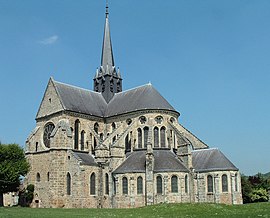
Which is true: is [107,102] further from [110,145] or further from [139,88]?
[110,145]

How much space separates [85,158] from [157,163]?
938 cm

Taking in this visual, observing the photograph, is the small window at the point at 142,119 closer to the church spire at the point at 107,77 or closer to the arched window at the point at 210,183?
the church spire at the point at 107,77

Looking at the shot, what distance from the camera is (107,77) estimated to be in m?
58.4

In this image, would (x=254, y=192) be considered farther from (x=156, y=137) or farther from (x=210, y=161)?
(x=156, y=137)

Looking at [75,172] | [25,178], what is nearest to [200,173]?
[75,172]

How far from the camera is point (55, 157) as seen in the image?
45.1 meters

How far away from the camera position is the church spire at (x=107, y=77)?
190 feet

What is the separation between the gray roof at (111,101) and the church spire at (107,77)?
177 centimetres

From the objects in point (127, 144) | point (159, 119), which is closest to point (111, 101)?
point (127, 144)

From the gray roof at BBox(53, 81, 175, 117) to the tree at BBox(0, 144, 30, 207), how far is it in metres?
8.80

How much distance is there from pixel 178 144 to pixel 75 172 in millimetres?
13148

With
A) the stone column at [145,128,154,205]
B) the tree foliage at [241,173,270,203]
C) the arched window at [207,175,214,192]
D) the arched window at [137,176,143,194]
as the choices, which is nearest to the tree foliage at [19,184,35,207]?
the arched window at [137,176,143,194]

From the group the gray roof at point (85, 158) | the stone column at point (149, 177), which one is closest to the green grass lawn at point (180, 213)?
the stone column at point (149, 177)

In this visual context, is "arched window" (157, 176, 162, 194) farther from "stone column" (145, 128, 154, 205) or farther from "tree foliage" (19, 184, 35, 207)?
"tree foliage" (19, 184, 35, 207)
